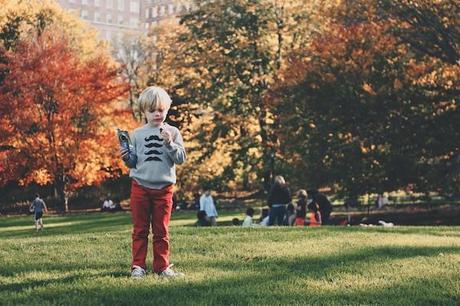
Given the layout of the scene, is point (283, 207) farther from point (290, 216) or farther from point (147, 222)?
point (147, 222)

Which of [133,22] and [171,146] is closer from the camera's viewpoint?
[171,146]

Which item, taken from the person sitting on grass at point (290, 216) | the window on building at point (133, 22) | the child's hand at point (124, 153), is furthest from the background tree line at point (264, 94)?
the window on building at point (133, 22)

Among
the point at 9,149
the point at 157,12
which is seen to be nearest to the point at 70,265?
the point at 9,149

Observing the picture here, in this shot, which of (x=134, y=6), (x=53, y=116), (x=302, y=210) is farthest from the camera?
(x=134, y=6)

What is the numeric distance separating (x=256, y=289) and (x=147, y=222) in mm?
1424

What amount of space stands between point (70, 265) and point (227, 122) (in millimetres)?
26910

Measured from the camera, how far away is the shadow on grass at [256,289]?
5.46 m

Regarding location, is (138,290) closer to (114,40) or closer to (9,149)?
(9,149)

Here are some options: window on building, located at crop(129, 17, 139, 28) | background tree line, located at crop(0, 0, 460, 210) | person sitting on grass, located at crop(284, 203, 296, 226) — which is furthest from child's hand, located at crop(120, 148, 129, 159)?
window on building, located at crop(129, 17, 139, 28)

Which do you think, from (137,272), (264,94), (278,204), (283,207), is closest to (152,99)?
(137,272)

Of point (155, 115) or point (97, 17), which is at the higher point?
point (97, 17)

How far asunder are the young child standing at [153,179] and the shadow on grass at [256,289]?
1.23 ft

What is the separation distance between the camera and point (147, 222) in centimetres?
655

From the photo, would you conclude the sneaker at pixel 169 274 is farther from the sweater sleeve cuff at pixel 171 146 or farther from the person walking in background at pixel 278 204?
the person walking in background at pixel 278 204
